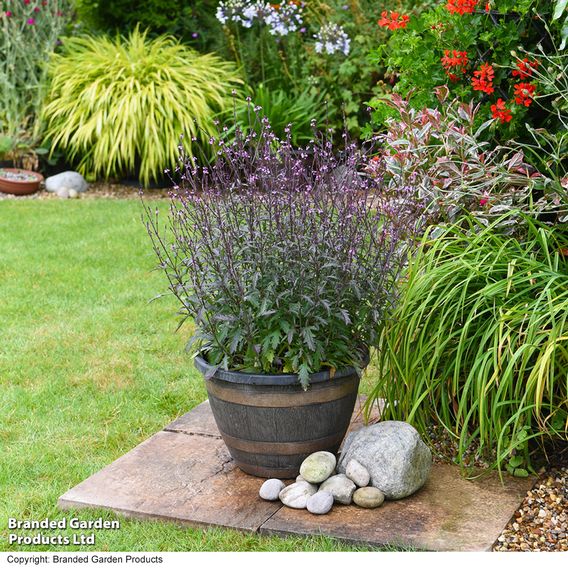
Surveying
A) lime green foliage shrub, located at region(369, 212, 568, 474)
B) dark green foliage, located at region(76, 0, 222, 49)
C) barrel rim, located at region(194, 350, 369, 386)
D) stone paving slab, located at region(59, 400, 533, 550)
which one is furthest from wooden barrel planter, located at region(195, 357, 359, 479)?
dark green foliage, located at region(76, 0, 222, 49)

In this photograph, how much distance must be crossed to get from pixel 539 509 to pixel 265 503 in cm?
87

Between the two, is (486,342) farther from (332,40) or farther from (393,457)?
(332,40)

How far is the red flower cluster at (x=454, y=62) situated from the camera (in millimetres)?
3816

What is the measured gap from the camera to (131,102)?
8.53 metres

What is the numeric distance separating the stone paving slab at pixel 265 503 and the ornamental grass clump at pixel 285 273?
1.29ft

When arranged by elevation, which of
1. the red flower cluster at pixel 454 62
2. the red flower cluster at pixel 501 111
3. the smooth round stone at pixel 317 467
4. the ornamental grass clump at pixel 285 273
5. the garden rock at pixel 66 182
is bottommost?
the garden rock at pixel 66 182

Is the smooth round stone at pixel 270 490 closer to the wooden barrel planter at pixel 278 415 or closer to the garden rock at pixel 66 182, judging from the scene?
Result: the wooden barrel planter at pixel 278 415

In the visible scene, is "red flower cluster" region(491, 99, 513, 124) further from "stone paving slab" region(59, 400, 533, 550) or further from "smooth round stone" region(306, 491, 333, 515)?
"smooth round stone" region(306, 491, 333, 515)

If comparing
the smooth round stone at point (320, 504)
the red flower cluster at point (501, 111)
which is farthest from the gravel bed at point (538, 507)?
the red flower cluster at point (501, 111)

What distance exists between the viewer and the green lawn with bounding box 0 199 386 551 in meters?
2.97

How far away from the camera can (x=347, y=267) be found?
10.0 ft

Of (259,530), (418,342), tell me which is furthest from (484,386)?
(259,530)

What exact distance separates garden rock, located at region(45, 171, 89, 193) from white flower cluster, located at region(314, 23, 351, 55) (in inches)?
101

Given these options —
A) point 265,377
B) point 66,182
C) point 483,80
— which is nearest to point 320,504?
point 265,377
